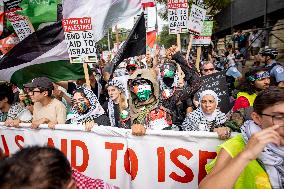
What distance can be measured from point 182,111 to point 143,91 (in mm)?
1072

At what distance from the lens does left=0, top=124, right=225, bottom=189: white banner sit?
127 inches

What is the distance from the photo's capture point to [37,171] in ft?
4.41

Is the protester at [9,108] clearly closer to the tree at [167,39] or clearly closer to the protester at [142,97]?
the protester at [142,97]

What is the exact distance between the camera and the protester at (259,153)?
1963 mm

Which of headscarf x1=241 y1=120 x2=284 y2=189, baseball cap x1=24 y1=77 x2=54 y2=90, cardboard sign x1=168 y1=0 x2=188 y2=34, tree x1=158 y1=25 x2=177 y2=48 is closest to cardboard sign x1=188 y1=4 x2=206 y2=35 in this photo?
cardboard sign x1=168 y1=0 x2=188 y2=34

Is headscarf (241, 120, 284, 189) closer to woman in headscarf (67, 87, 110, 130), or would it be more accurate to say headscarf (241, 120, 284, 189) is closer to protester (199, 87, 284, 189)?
protester (199, 87, 284, 189)

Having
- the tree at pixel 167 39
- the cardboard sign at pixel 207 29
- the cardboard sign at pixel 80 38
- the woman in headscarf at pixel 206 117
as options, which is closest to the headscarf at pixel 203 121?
the woman in headscarf at pixel 206 117

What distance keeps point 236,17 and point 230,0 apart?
1634mm

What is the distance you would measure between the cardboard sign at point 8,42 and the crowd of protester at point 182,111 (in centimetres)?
128

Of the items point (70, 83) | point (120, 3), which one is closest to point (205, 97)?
point (120, 3)

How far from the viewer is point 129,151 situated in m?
3.51

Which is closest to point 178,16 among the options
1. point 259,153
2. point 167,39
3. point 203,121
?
point 203,121

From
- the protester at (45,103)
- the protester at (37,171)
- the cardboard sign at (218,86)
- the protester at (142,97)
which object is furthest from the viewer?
the cardboard sign at (218,86)

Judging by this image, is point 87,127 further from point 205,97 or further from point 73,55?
point 73,55
